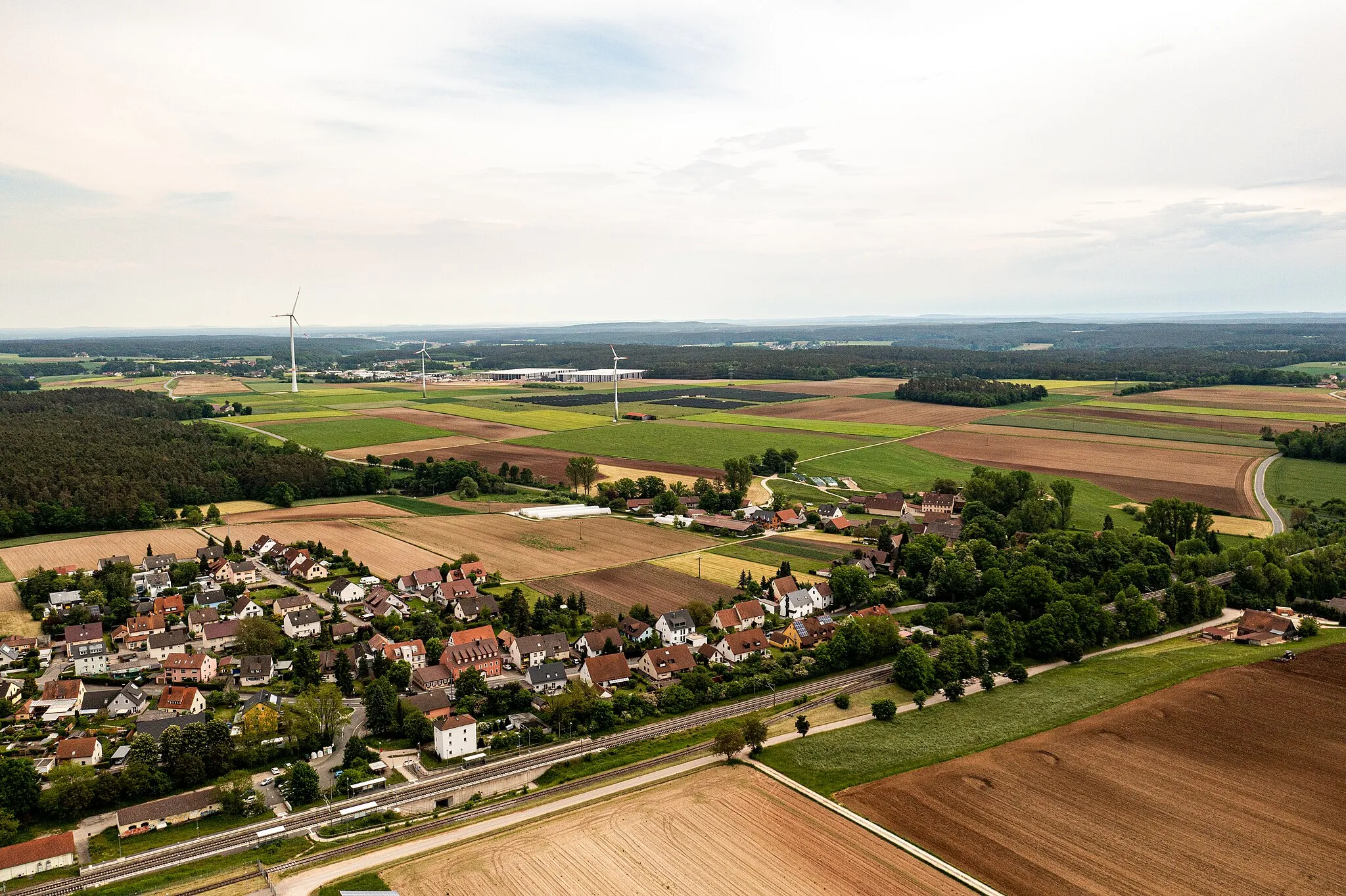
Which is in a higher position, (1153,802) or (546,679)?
(1153,802)

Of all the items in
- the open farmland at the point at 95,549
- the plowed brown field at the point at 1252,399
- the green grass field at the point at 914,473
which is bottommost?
the open farmland at the point at 95,549

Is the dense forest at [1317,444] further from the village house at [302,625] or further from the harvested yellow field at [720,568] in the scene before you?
the village house at [302,625]

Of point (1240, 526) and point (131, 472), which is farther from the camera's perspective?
point (131, 472)

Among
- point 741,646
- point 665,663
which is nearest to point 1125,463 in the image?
point 741,646

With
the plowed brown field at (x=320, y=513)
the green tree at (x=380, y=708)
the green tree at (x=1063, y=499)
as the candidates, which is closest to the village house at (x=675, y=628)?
the green tree at (x=380, y=708)

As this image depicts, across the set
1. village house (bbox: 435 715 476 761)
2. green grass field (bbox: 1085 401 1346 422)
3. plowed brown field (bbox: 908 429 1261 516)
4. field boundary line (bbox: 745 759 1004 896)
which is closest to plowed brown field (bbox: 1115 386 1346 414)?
green grass field (bbox: 1085 401 1346 422)

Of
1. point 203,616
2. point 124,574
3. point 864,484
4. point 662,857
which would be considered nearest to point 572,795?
point 662,857

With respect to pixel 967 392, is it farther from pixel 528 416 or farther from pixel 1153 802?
pixel 1153 802
